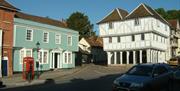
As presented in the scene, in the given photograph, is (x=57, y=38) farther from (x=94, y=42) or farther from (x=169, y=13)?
(x=169, y=13)

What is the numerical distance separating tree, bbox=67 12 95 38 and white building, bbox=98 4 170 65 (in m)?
26.1

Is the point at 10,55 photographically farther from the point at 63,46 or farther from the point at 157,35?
the point at 157,35

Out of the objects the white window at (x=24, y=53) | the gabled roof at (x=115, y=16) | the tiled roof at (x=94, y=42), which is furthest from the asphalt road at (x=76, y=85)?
the tiled roof at (x=94, y=42)

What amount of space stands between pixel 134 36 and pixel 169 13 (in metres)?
36.9

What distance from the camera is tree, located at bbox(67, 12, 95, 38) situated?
89125mm

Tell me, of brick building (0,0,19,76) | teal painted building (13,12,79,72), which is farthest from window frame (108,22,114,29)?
brick building (0,0,19,76)

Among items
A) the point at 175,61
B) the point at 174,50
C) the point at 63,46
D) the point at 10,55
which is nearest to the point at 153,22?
the point at 175,61

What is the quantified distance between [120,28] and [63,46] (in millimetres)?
15095

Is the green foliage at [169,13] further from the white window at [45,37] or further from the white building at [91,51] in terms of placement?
the white window at [45,37]

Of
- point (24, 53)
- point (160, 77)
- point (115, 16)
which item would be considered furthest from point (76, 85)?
point (115, 16)

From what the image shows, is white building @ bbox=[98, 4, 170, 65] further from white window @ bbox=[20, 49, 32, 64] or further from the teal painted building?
white window @ bbox=[20, 49, 32, 64]

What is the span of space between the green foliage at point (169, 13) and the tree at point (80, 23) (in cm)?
1935

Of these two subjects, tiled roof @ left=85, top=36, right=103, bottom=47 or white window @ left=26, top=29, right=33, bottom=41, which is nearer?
white window @ left=26, top=29, right=33, bottom=41

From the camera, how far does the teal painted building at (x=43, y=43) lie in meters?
38.7
